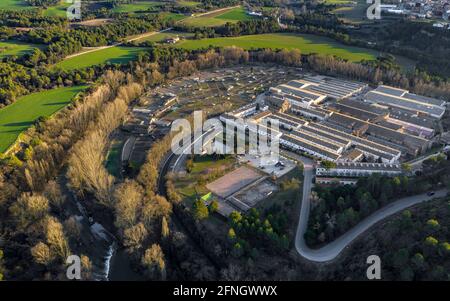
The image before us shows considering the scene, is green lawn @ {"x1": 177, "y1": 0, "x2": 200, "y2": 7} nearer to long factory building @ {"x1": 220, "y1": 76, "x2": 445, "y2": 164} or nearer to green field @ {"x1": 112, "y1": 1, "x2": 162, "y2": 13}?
green field @ {"x1": 112, "y1": 1, "x2": 162, "y2": 13}

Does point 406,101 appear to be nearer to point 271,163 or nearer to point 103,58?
point 271,163

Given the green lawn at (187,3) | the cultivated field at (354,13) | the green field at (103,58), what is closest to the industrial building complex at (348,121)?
the green field at (103,58)

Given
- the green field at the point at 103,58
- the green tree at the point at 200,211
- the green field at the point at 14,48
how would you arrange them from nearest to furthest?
the green tree at the point at 200,211 < the green field at the point at 103,58 < the green field at the point at 14,48

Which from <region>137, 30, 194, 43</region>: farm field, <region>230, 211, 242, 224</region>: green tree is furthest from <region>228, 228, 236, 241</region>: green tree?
<region>137, 30, 194, 43</region>: farm field
